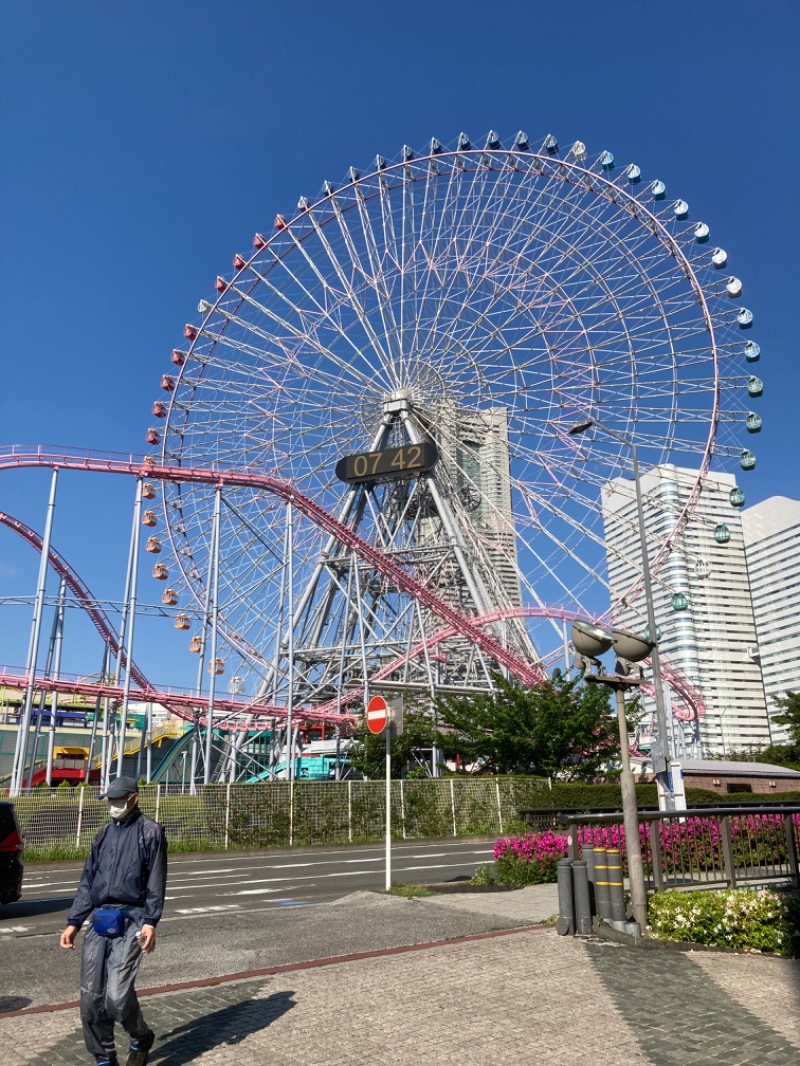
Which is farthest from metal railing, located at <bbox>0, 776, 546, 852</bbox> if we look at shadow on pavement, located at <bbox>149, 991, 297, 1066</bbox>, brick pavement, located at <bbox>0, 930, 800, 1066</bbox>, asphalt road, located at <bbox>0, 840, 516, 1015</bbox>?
shadow on pavement, located at <bbox>149, 991, 297, 1066</bbox>

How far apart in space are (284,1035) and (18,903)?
31.0 ft

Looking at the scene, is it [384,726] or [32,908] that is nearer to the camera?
[32,908]

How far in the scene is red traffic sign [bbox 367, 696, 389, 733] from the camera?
13.5 metres

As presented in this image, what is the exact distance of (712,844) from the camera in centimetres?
1095

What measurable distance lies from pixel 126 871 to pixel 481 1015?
277 centimetres

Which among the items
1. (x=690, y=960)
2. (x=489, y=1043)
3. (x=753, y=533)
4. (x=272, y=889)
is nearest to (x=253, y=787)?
(x=272, y=889)

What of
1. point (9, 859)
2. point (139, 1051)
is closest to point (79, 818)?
point (9, 859)

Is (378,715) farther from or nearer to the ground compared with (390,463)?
nearer to the ground

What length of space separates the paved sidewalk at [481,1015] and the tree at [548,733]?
23899 millimetres

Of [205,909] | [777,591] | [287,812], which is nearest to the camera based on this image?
[205,909]

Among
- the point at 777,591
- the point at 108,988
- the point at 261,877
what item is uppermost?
the point at 777,591

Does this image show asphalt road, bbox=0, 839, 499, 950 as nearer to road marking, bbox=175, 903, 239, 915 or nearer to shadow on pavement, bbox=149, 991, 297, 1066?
road marking, bbox=175, 903, 239, 915

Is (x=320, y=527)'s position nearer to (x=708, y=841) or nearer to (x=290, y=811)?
(x=290, y=811)

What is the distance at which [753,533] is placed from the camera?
172875 millimetres
